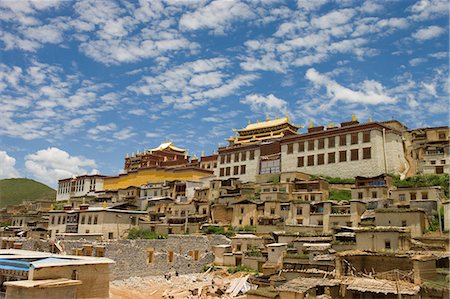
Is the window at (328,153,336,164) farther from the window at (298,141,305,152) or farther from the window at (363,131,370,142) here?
the window at (363,131,370,142)

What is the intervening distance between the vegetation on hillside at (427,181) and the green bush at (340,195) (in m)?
4.70

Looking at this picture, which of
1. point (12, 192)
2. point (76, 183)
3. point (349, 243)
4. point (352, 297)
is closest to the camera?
point (352, 297)

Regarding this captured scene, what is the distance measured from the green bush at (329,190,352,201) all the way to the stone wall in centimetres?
1286

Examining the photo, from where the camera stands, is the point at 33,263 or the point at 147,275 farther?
the point at 147,275

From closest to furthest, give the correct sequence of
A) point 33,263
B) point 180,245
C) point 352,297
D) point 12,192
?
point 33,263
point 352,297
point 180,245
point 12,192

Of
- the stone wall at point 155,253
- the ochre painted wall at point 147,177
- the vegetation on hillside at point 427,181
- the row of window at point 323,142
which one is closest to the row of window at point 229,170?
the ochre painted wall at point 147,177

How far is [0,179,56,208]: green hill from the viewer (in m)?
103

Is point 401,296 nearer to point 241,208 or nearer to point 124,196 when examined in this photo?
point 241,208

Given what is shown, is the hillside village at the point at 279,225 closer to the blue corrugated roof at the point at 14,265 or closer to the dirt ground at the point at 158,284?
the blue corrugated roof at the point at 14,265

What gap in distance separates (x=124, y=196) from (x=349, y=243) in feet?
133

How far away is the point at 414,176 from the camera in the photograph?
45656 mm

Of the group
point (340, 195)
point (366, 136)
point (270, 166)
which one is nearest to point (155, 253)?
point (340, 195)

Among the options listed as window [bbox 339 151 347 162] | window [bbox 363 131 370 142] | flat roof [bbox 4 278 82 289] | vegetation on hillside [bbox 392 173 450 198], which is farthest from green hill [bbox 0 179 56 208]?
flat roof [bbox 4 278 82 289]

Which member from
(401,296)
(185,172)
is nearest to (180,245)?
(401,296)
